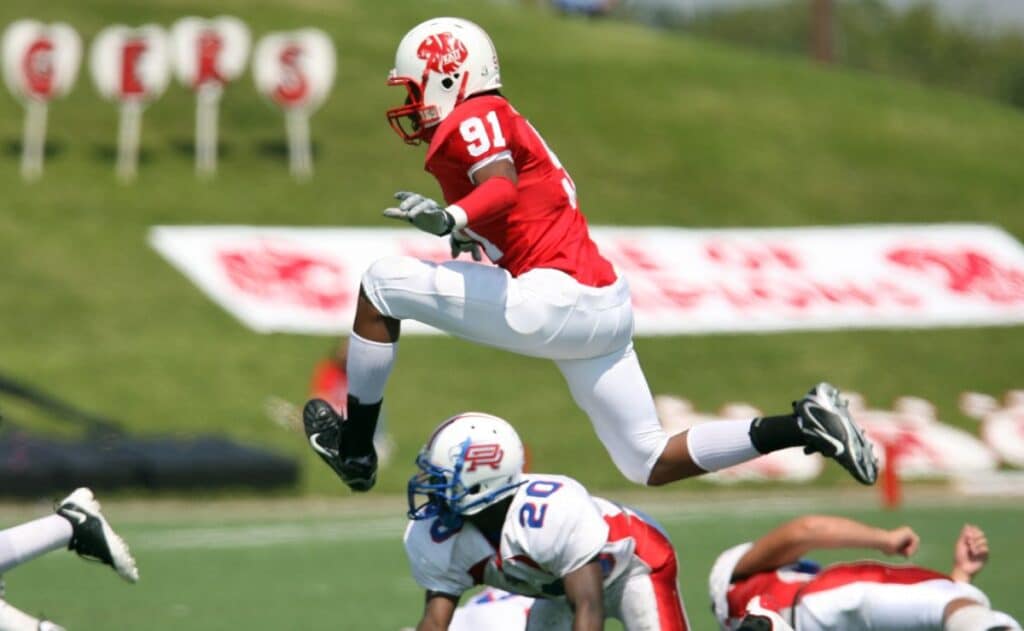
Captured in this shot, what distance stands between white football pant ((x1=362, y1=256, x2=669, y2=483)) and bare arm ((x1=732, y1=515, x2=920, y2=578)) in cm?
57

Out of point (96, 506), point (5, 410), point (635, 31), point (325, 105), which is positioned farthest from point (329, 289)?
point (635, 31)

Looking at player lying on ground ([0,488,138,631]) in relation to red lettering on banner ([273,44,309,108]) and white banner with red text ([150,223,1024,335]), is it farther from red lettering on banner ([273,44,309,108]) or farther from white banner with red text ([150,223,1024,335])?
red lettering on banner ([273,44,309,108])

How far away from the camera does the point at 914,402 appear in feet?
65.3

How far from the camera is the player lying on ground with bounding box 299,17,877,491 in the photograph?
6.73 meters

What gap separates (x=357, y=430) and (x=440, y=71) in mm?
1418

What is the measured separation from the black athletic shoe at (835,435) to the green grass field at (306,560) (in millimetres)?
2332

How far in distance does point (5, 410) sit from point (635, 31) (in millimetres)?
21376

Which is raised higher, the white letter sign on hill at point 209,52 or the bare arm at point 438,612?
the bare arm at point 438,612

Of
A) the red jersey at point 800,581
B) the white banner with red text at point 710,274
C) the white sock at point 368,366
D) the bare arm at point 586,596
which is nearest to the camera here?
the bare arm at point 586,596

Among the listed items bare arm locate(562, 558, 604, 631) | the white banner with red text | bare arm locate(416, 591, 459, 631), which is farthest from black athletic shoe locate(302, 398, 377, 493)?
the white banner with red text

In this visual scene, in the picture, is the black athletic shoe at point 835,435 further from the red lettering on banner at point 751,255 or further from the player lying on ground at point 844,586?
the red lettering on banner at point 751,255

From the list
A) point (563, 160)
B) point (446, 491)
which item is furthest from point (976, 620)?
point (563, 160)

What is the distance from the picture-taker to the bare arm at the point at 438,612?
6406 mm

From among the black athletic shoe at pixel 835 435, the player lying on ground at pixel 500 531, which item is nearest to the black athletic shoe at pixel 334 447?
the player lying on ground at pixel 500 531
